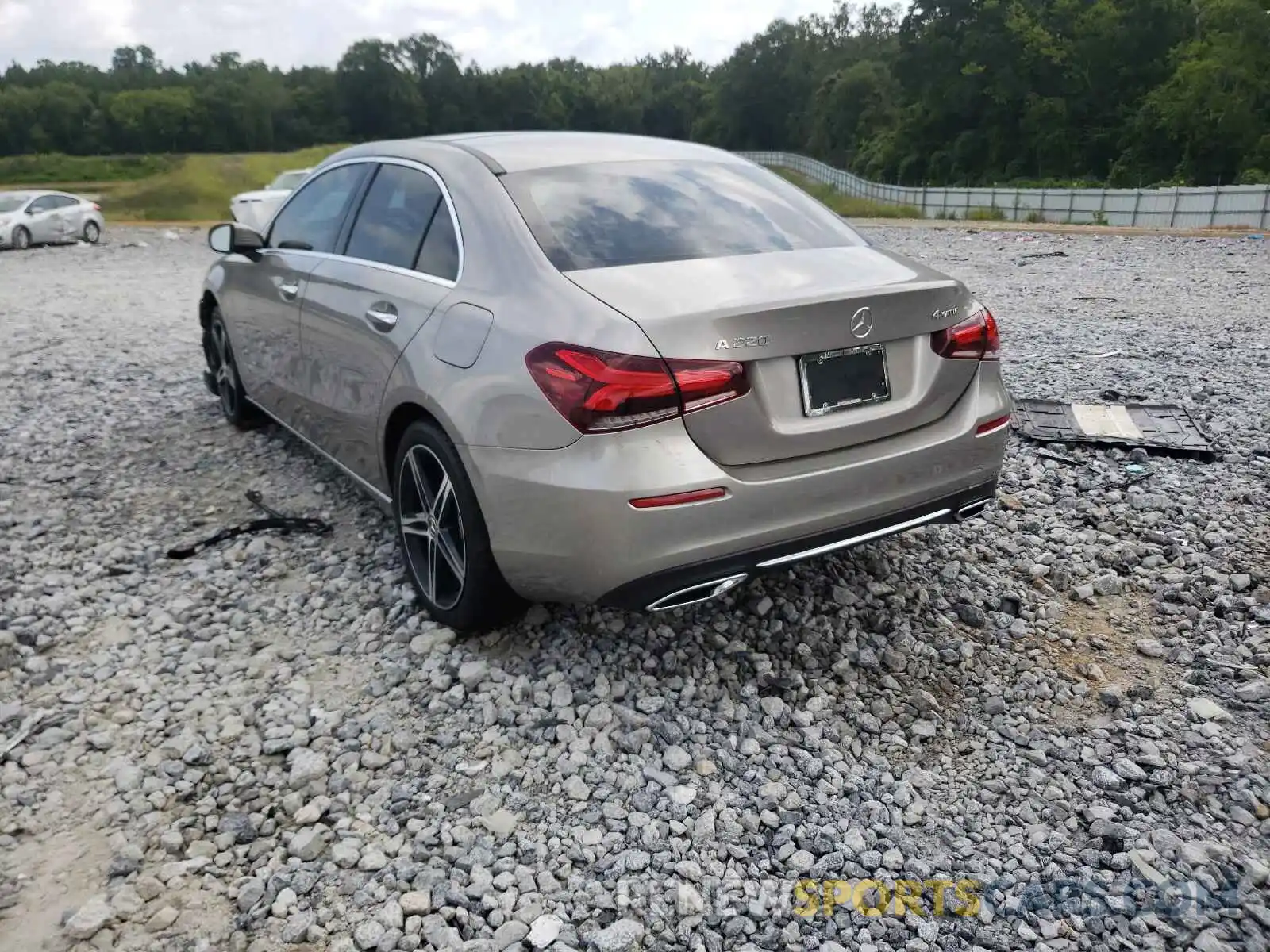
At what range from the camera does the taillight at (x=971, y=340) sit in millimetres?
3256

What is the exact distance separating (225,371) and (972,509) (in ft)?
15.7

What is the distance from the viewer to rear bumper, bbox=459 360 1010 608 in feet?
9.09

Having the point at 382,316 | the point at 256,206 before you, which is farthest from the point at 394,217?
the point at 256,206

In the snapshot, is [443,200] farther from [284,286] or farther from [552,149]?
[284,286]

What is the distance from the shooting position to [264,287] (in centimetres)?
505

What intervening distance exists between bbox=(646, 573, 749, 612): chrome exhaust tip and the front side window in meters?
2.54

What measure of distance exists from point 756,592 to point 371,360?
1.77m

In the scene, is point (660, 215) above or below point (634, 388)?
above

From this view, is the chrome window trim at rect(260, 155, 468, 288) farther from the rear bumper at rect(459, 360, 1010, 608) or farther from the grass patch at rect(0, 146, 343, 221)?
the grass patch at rect(0, 146, 343, 221)

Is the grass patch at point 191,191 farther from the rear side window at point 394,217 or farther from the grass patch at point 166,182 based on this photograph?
the rear side window at point 394,217

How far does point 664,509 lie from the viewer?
277cm

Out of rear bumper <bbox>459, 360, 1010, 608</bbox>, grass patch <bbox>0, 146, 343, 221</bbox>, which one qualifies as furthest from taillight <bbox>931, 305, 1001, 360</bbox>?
grass patch <bbox>0, 146, 343, 221</bbox>

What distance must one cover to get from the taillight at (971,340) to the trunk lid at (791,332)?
32 millimetres

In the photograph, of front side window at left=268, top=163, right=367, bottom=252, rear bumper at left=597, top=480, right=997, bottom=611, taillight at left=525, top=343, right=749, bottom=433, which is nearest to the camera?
taillight at left=525, top=343, right=749, bottom=433
